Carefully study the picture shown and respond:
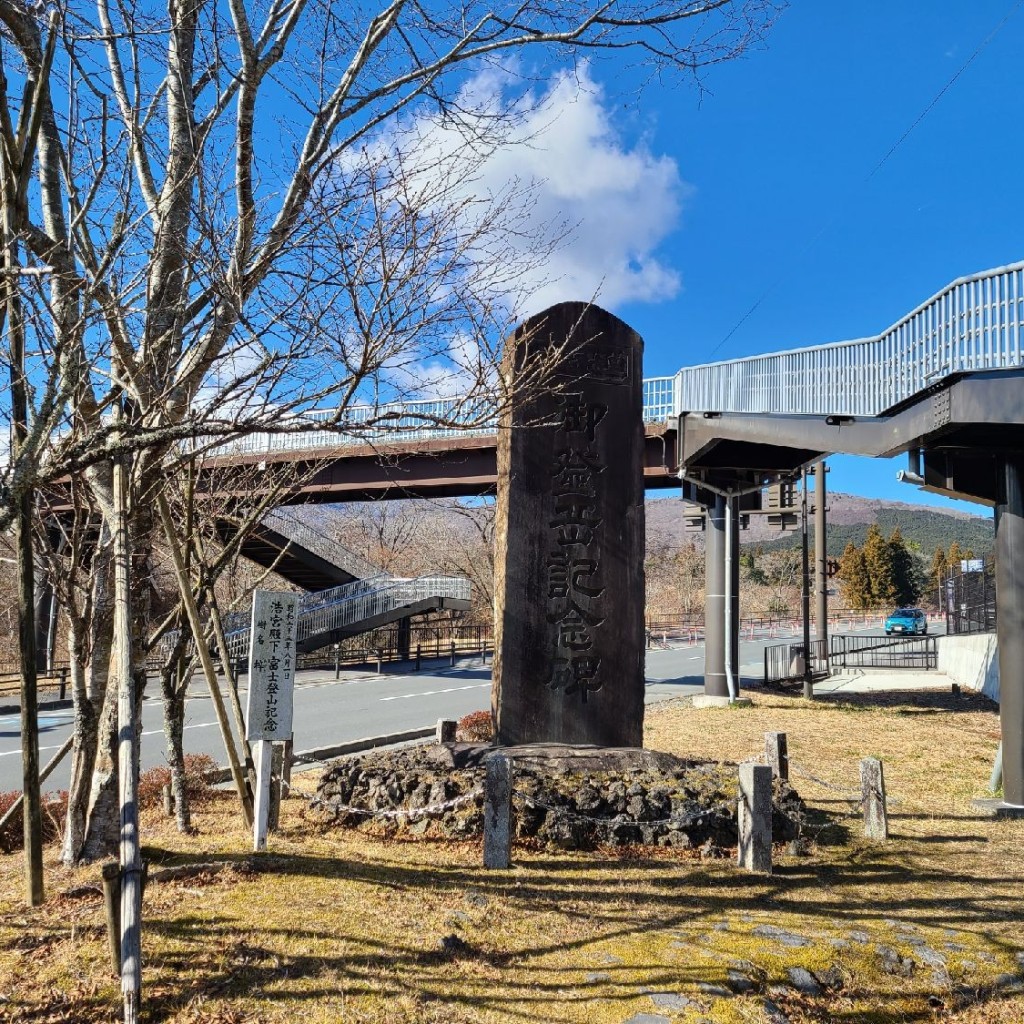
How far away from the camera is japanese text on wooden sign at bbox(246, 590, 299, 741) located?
261 inches

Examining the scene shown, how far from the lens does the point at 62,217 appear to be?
17.7 ft

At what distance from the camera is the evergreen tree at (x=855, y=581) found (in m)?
67.1

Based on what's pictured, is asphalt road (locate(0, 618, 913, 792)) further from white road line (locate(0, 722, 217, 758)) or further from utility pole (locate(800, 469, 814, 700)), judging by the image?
utility pole (locate(800, 469, 814, 700))

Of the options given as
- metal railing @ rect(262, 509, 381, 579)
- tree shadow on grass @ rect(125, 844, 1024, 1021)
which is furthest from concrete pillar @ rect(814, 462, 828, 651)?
tree shadow on grass @ rect(125, 844, 1024, 1021)

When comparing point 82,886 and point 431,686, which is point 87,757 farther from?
point 431,686

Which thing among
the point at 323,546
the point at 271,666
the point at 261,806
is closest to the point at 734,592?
the point at 271,666

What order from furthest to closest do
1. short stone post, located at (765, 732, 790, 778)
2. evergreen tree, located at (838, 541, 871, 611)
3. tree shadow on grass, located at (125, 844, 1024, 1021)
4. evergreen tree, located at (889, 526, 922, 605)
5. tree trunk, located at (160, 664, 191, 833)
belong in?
1. evergreen tree, located at (838, 541, 871, 611)
2. evergreen tree, located at (889, 526, 922, 605)
3. short stone post, located at (765, 732, 790, 778)
4. tree trunk, located at (160, 664, 191, 833)
5. tree shadow on grass, located at (125, 844, 1024, 1021)

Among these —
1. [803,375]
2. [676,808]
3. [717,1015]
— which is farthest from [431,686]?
[717,1015]

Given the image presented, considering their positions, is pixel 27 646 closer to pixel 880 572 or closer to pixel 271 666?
pixel 271 666

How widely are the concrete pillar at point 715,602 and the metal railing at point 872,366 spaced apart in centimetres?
296

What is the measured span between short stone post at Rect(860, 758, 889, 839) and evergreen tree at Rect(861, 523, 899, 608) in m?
64.0

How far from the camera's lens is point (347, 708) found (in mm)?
18406

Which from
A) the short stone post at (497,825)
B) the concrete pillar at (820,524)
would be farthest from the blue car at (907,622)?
the short stone post at (497,825)

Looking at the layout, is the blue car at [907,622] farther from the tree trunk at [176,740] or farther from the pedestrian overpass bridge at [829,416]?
the tree trunk at [176,740]
